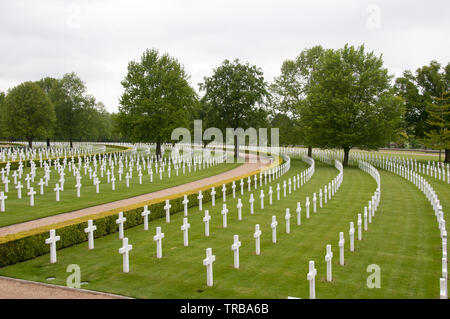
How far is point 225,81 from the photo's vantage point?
55188mm

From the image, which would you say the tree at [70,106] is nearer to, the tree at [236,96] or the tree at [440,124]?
the tree at [236,96]

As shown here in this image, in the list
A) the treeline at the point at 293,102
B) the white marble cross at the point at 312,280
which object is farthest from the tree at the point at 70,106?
the white marble cross at the point at 312,280

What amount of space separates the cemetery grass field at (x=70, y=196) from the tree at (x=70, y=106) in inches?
1528

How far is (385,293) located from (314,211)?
32.1 ft

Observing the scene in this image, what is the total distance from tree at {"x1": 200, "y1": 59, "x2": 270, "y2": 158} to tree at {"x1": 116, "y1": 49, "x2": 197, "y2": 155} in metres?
8.76

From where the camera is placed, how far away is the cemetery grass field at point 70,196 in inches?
664

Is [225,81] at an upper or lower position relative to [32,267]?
upper

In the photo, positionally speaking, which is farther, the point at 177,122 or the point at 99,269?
the point at 177,122

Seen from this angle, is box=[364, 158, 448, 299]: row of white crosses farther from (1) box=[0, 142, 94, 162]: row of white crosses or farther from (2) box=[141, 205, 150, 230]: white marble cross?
(1) box=[0, 142, 94, 162]: row of white crosses

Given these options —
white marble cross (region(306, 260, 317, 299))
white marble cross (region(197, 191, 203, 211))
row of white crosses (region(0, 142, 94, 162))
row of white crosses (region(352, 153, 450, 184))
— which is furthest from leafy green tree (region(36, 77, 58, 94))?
white marble cross (region(306, 260, 317, 299))

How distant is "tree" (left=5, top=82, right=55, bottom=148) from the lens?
58.6m
